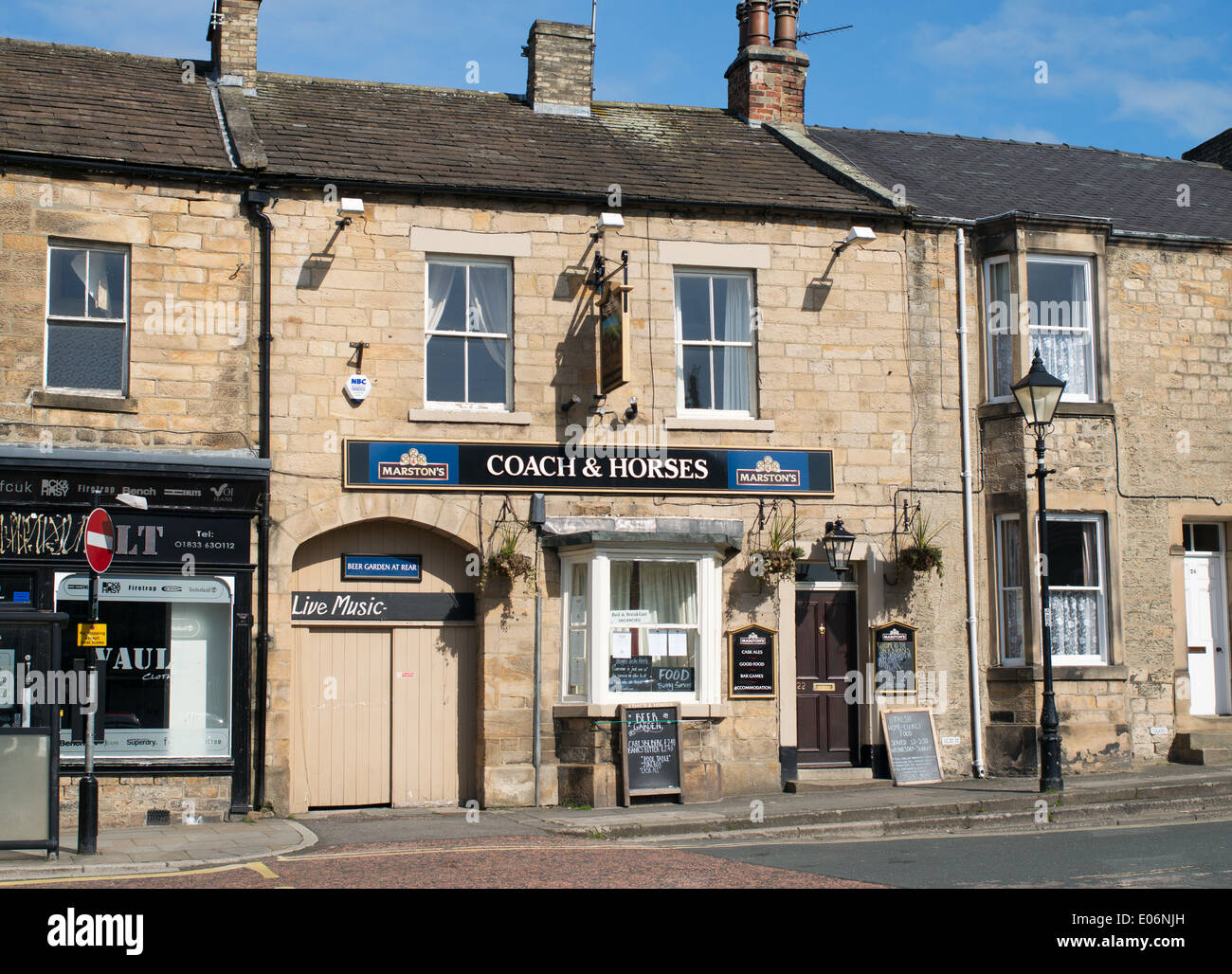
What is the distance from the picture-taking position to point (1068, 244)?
56.1 ft

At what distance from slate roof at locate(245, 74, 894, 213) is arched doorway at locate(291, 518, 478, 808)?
4268mm

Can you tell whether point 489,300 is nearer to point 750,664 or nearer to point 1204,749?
point 750,664

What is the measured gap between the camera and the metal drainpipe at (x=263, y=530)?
566 inches

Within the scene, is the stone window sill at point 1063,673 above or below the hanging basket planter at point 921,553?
below

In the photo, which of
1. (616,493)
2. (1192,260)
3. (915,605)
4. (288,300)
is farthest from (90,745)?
(1192,260)

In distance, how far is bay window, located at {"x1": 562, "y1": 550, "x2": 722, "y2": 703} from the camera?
15.3 m

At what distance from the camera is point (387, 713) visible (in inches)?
604

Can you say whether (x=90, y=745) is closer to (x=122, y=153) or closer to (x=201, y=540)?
(x=201, y=540)

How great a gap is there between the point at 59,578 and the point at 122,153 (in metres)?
4.62

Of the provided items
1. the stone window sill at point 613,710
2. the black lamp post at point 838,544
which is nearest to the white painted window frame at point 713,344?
the black lamp post at point 838,544

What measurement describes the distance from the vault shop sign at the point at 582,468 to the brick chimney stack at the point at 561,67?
5.55m

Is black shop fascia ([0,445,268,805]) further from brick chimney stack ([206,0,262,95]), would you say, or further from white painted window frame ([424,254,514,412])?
brick chimney stack ([206,0,262,95])

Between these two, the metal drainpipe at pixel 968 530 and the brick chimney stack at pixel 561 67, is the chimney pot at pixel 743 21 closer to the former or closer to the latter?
the brick chimney stack at pixel 561 67

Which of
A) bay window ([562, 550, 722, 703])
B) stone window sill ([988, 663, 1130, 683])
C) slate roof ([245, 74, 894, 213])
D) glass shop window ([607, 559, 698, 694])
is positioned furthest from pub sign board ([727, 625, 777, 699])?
slate roof ([245, 74, 894, 213])
